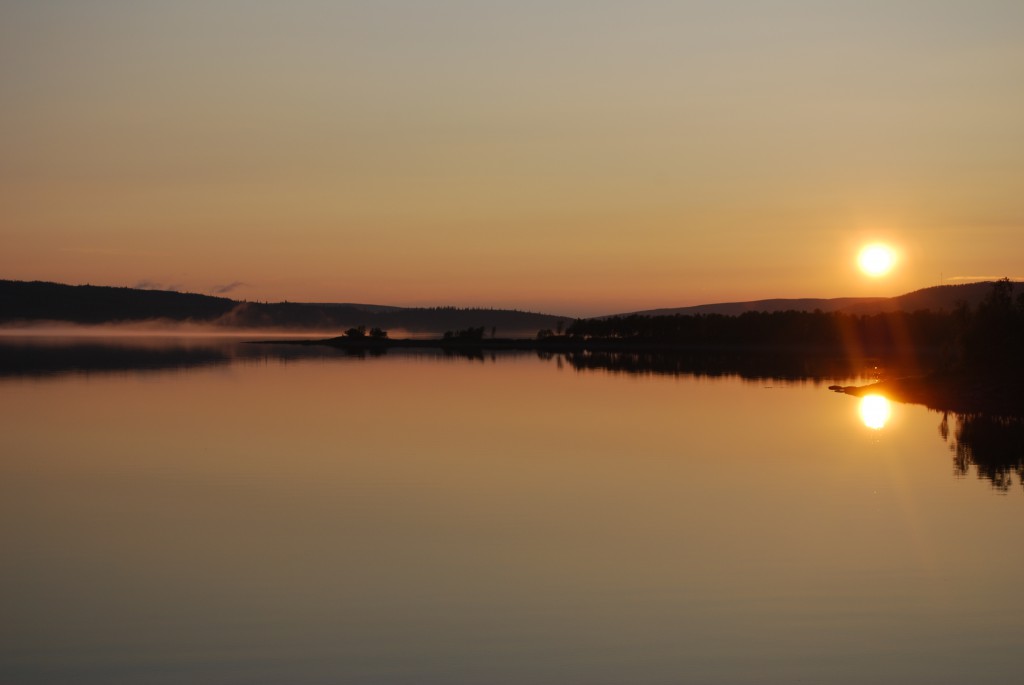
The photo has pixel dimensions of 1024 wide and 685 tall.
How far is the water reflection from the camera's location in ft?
129

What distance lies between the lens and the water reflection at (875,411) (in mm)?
39281

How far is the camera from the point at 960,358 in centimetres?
5672

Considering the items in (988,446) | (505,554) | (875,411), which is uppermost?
(875,411)

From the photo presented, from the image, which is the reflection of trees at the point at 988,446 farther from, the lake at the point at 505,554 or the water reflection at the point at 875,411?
the water reflection at the point at 875,411

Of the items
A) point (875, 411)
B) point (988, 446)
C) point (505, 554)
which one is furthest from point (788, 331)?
point (505, 554)

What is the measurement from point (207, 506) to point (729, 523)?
996cm

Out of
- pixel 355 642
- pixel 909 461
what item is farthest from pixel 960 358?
pixel 355 642

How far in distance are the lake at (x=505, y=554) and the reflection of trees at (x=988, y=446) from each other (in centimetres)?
22

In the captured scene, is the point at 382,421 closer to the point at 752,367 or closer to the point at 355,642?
the point at 355,642

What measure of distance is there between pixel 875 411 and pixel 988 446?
13204 millimetres

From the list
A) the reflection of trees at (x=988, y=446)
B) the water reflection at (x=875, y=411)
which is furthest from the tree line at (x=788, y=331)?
the reflection of trees at (x=988, y=446)

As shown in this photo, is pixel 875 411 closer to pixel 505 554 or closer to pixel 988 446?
pixel 988 446

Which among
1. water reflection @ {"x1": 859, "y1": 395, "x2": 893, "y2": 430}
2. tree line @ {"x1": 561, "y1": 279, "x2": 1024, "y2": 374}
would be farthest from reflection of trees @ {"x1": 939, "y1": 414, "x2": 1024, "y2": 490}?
tree line @ {"x1": 561, "y1": 279, "x2": 1024, "y2": 374}

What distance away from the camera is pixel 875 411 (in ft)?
148
